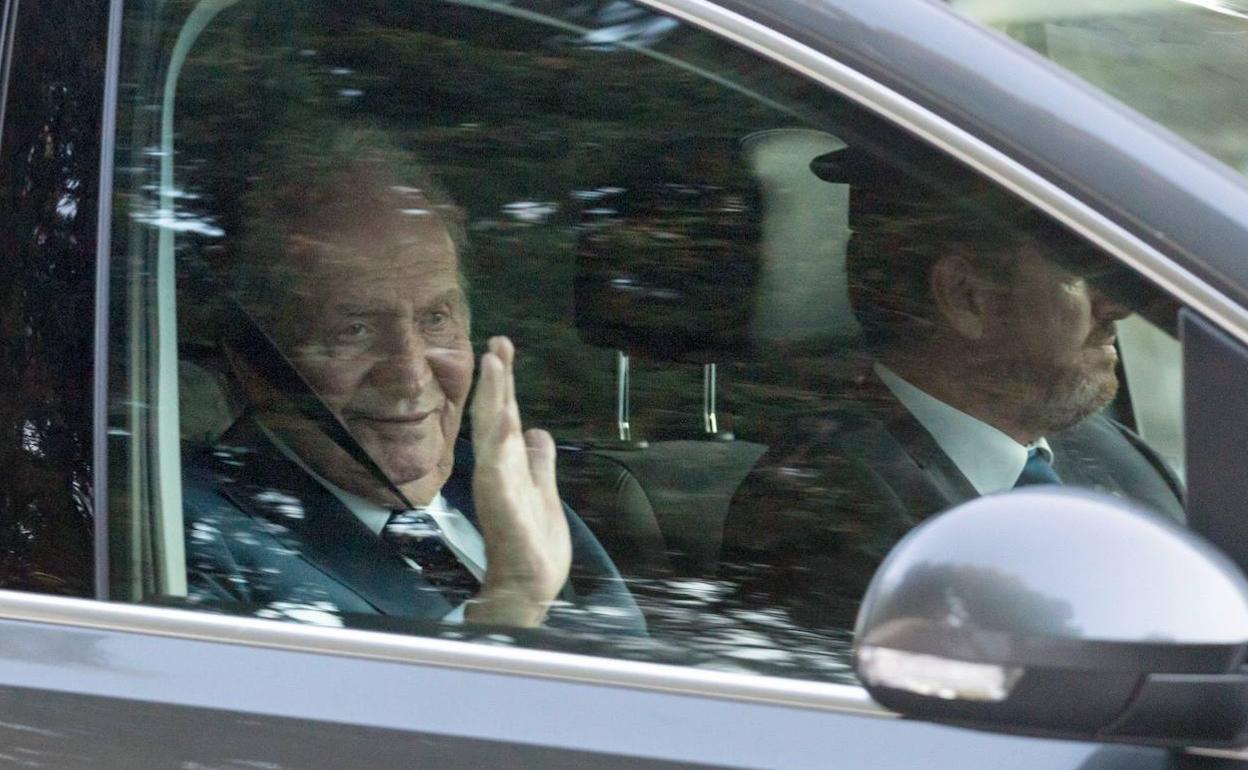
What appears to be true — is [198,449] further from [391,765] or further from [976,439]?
[976,439]

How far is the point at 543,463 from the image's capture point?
1.57 metres

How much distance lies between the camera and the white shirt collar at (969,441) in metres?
1.52

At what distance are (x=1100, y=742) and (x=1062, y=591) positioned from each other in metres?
0.19

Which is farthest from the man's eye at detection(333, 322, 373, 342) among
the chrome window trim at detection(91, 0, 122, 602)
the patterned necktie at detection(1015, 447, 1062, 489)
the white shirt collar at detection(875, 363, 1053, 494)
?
the patterned necktie at detection(1015, 447, 1062, 489)

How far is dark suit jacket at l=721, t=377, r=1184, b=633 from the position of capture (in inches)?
57.8

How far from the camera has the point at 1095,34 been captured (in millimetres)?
2021

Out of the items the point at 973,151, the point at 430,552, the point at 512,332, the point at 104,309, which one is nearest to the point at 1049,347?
the point at 973,151

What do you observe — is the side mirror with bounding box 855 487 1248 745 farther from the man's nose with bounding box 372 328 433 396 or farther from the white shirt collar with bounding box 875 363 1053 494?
the man's nose with bounding box 372 328 433 396

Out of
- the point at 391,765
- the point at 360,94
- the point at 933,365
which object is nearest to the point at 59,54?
the point at 360,94

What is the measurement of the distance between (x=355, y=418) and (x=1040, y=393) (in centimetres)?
65

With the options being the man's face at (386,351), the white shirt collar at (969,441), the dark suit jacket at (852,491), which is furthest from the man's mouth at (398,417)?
the white shirt collar at (969,441)

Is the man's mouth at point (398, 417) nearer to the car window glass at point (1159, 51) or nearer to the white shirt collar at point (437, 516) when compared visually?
the white shirt collar at point (437, 516)

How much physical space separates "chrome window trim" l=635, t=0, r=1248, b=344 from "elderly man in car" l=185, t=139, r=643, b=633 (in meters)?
0.34

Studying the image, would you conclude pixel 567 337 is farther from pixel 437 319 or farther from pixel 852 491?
pixel 852 491
